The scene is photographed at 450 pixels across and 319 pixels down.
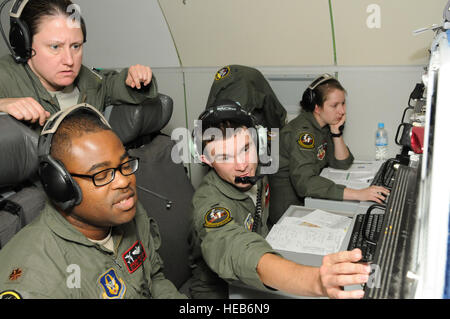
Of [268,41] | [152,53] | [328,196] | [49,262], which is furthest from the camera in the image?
[152,53]

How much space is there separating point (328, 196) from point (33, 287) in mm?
1425

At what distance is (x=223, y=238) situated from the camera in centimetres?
131

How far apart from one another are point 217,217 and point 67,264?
472 mm

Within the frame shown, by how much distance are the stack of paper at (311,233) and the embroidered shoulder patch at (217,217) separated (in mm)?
290

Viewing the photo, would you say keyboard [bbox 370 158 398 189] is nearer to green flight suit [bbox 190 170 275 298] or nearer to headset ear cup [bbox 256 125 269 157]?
green flight suit [bbox 190 170 275 298]

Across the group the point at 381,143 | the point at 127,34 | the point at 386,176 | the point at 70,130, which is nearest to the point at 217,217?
the point at 70,130

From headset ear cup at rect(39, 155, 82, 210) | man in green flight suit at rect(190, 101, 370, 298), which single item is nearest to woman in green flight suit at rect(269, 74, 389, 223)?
man in green flight suit at rect(190, 101, 370, 298)

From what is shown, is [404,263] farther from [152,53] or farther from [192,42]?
[152,53]

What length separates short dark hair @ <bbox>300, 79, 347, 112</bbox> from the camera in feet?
A: 7.91

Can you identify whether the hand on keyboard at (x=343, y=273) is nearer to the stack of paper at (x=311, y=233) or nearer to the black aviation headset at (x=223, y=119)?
the stack of paper at (x=311, y=233)

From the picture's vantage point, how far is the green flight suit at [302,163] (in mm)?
2184

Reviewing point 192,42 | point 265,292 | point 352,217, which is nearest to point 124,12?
point 192,42
